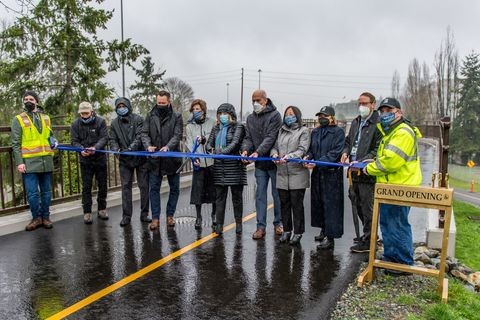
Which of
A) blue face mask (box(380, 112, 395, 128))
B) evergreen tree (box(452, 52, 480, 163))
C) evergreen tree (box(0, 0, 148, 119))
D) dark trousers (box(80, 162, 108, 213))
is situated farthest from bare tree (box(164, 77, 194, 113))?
blue face mask (box(380, 112, 395, 128))

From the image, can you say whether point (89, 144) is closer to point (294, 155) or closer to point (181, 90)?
point (294, 155)

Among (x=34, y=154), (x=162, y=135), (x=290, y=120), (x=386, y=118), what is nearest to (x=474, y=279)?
(x=386, y=118)

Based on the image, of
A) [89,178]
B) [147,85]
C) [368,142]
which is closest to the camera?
[368,142]

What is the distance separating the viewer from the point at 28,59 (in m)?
14.6

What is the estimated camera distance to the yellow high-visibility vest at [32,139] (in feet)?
21.9

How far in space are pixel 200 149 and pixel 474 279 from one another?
431cm

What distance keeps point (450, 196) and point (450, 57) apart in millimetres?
53894

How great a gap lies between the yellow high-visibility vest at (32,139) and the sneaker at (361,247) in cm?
486

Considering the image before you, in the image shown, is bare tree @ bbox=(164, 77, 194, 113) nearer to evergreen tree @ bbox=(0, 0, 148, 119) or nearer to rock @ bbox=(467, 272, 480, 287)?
evergreen tree @ bbox=(0, 0, 148, 119)

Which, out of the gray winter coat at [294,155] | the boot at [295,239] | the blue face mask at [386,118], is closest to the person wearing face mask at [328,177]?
the gray winter coat at [294,155]

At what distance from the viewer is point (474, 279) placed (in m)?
5.86

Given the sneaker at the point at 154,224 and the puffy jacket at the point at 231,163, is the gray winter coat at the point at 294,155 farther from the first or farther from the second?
the sneaker at the point at 154,224

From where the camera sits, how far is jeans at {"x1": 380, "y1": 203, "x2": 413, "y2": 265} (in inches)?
194

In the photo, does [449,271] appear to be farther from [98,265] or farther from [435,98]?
[435,98]
